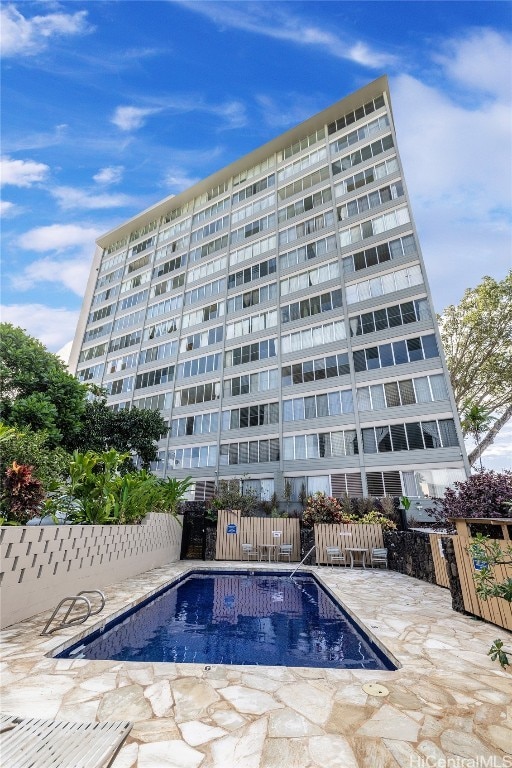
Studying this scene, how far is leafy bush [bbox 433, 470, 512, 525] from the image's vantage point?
27.9 feet

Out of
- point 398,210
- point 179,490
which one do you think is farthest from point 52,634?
point 398,210

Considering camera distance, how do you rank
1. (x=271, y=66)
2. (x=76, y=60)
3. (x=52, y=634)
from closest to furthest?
(x=52, y=634)
(x=76, y=60)
(x=271, y=66)

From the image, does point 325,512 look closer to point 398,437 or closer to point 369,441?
point 369,441

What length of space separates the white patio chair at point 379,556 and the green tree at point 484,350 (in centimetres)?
1749

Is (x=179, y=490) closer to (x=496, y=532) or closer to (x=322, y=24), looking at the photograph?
(x=496, y=532)

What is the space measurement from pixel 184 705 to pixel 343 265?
29.0 meters

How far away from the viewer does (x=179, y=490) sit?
45.0ft

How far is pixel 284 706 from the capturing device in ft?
9.98

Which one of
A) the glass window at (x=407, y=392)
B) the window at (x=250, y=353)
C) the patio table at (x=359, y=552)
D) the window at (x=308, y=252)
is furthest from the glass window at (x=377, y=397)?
the window at (x=308, y=252)

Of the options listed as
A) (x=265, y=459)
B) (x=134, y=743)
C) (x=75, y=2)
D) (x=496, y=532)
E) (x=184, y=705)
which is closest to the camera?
(x=134, y=743)

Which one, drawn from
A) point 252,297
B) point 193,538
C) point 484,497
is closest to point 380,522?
point 484,497

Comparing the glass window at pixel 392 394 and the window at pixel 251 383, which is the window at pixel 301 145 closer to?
the window at pixel 251 383

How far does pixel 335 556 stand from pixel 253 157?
4064 cm

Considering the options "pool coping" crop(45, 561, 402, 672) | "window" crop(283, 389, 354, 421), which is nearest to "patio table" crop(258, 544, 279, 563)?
"pool coping" crop(45, 561, 402, 672)
